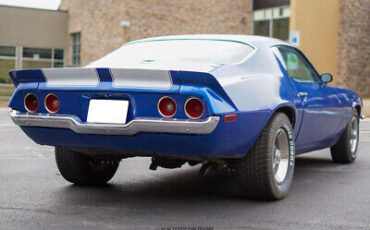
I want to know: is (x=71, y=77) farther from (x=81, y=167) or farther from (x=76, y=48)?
(x=76, y=48)

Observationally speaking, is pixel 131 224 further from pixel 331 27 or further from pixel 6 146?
pixel 331 27

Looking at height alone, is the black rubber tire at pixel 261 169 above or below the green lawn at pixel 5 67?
above

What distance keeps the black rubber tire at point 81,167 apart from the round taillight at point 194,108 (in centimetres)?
140

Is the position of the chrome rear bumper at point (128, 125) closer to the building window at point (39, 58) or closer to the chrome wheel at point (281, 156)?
the chrome wheel at point (281, 156)

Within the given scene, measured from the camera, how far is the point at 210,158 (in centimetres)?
452

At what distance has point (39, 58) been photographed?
30.4 meters

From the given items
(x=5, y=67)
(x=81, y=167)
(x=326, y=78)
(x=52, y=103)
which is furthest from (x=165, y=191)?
(x=5, y=67)

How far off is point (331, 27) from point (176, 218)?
2548cm

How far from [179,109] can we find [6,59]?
2725cm

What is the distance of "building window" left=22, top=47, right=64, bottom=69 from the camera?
3016 centimetres

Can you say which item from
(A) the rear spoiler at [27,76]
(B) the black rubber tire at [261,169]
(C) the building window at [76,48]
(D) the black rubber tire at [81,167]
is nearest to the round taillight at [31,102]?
(A) the rear spoiler at [27,76]

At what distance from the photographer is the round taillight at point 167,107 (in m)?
4.24

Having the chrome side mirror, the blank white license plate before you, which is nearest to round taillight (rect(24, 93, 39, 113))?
the blank white license plate

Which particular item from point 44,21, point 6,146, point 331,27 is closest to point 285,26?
point 331,27
